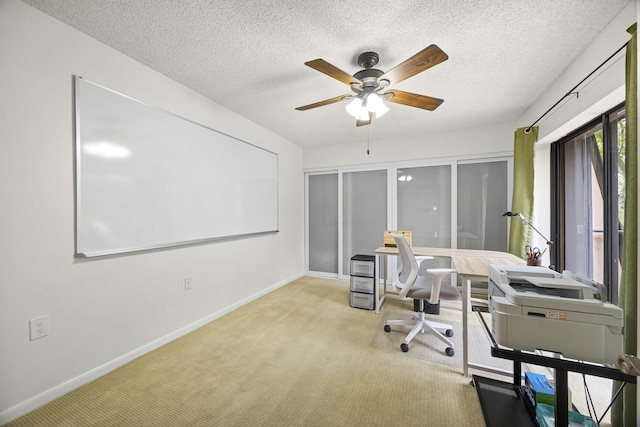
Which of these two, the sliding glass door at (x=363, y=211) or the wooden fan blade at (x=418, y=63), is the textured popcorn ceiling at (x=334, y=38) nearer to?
the wooden fan blade at (x=418, y=63)

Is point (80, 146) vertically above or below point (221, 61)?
below

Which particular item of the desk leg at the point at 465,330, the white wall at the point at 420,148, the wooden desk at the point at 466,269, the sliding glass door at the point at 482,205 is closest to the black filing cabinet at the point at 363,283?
the wooden desk at the point at 466,269

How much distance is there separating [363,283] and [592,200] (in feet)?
7.49

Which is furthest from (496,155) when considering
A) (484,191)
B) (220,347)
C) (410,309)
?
(220,347)

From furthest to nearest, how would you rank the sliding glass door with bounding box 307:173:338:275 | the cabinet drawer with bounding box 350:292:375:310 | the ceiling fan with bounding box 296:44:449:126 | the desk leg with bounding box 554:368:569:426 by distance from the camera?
the sliding glass door with bounding box 307:173:338:275 < the cabinet drawer with bounding box 350:292:375:310 < the ceiling fan with bounding box 296:44:449:126 < the desk leg with bounding box 554:368:569:426

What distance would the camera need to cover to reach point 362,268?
3.22m

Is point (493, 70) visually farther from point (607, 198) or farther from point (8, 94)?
point (8, 94)

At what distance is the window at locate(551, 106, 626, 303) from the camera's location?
1.83m

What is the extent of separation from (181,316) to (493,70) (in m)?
3.62

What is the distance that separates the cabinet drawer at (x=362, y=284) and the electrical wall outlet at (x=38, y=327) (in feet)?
8.91

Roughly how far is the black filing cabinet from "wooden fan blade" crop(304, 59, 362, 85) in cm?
209

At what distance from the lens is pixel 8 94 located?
4.73 ft

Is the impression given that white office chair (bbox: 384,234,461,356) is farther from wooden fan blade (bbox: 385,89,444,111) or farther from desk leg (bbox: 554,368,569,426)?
wooden fan blade (bbox: 385,89,444,111)

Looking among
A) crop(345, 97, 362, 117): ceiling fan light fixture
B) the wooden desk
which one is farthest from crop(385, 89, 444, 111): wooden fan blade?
the wooden desk
